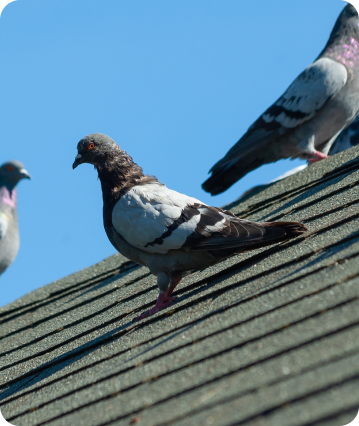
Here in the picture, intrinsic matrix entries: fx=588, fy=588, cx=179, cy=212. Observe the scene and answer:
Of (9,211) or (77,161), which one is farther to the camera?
(9,211)

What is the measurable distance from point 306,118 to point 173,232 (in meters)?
3.46

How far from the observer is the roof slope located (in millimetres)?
1612

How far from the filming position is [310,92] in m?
6.26

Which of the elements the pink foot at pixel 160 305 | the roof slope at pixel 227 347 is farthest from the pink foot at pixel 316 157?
the pink foot at pixel 160 305

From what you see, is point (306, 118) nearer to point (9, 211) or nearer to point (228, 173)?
point (228, 173)

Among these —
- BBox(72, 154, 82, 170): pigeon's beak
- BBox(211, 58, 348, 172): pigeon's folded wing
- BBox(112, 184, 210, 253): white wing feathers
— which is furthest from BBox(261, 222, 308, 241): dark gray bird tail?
BBox(211, 58, 348, 172): pigeon's folded wing

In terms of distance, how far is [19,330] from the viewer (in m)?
4.64

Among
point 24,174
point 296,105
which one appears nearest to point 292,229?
point 296,105

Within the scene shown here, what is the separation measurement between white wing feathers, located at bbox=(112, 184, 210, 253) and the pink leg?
8.8 inches

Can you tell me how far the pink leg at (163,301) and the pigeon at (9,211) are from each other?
5.84 m

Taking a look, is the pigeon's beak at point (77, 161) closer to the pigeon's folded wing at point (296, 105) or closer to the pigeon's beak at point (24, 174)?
the pigeon's folded wing at point (296, 105)

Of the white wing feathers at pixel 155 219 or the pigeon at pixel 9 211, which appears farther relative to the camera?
the pigeon at pixel 9 211

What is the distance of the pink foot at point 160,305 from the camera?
10.4 ft

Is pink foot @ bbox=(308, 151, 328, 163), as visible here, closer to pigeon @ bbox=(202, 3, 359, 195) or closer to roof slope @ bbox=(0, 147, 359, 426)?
pigeon @ bbox=(202, 3, 359, 195)
